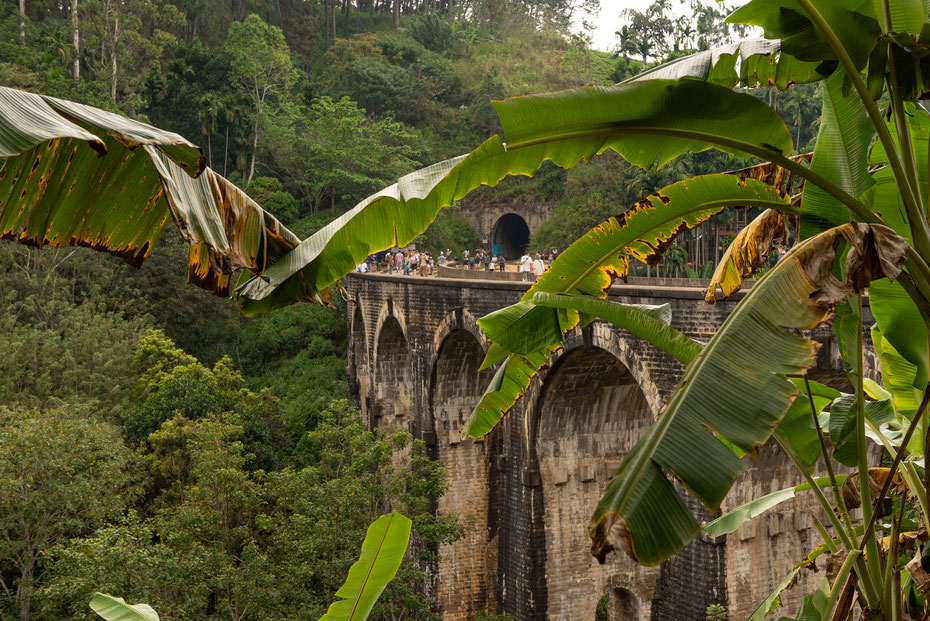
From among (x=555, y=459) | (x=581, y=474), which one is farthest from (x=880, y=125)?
(x=581, y=474)

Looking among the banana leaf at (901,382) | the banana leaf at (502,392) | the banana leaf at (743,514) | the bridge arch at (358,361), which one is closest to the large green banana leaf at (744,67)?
the banana leaf at (901,382)

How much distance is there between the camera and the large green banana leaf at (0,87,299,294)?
243 centimetres

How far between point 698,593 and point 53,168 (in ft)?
31.8

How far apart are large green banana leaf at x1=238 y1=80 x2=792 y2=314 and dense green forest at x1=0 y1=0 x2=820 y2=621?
156 inches

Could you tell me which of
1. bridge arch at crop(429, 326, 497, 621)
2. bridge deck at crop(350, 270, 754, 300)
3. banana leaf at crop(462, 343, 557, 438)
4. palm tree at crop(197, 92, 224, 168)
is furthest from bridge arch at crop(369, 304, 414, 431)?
banana leaf at crop(462, 343, 557, 438)

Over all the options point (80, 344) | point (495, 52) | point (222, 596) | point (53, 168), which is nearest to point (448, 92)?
point (495, 52)

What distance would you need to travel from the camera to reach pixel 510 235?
130 ft

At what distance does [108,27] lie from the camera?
2964 cm

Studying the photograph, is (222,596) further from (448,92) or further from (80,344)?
(448,92)

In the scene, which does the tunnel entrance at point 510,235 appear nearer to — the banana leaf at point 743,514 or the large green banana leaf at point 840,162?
the banana leaf at point 743,514

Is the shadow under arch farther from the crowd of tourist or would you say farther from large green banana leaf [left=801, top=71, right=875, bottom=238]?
large green banana leaf [left=801, top=71, right=875, bottom=238]

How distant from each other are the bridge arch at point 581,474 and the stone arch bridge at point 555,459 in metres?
0.02

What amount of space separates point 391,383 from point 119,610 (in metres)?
18.1

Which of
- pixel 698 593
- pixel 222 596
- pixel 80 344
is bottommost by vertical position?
pixel 222 596
